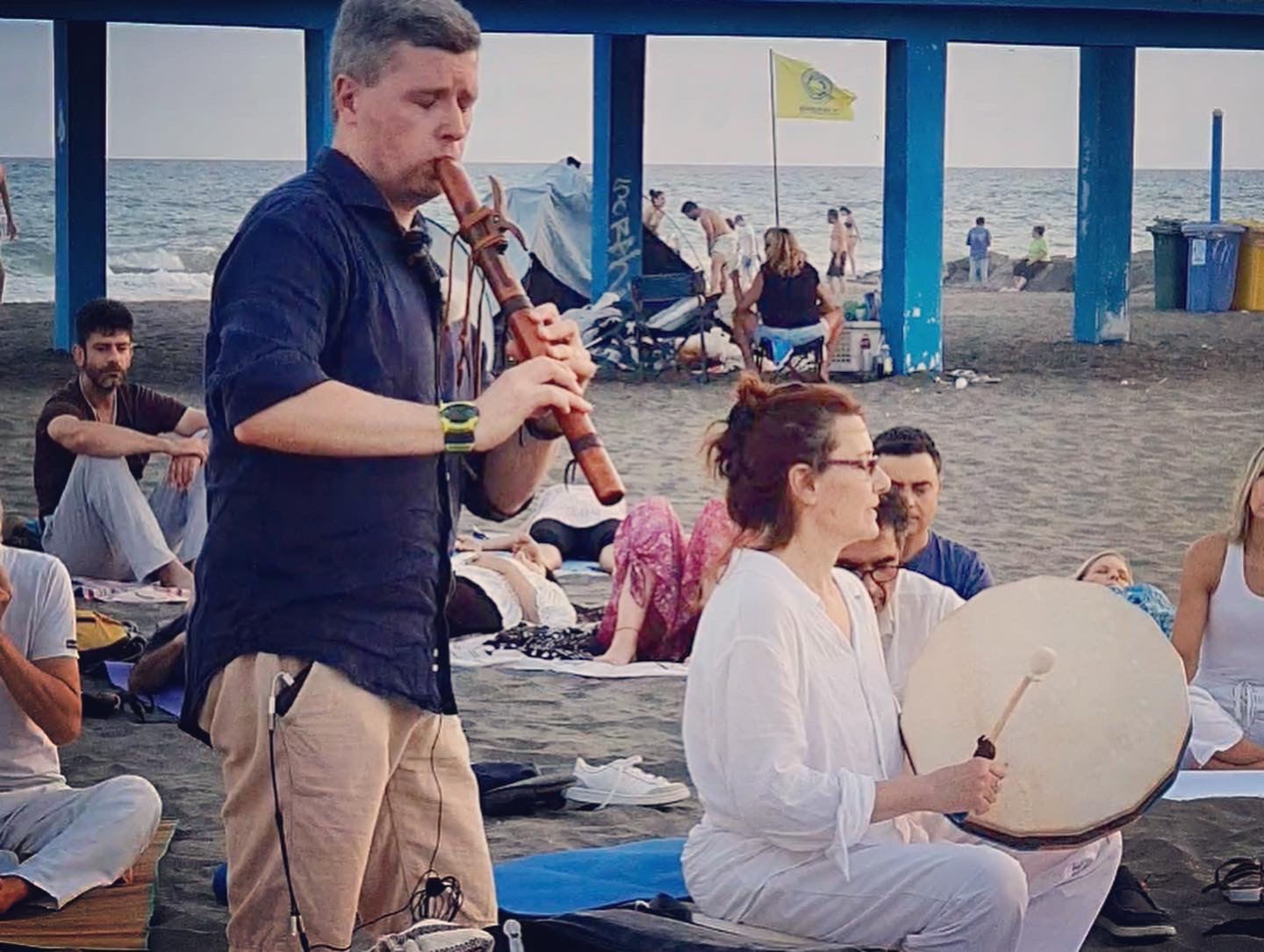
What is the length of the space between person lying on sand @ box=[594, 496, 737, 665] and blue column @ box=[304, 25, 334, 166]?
4084 mm

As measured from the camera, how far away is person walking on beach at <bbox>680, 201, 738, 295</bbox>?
537 inches

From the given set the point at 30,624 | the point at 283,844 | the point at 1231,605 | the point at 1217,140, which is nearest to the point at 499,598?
the point at 1231,605

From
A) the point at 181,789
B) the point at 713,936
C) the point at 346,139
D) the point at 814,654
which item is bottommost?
the point at 181,789

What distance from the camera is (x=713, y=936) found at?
8.23 ft

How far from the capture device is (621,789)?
446 cm

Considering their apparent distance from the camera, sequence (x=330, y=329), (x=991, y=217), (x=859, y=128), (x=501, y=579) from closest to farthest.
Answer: (x=330, y=329) < (x=501, y=579) < (x=859, y=128) < (x=991, y=217)

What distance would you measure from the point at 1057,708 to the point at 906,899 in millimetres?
332

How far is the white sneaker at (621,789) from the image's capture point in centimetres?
444

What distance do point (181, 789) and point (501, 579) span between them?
1.80 meters

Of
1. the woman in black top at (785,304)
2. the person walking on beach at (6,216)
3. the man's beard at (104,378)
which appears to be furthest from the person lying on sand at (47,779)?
the woman in black top at (785,304)

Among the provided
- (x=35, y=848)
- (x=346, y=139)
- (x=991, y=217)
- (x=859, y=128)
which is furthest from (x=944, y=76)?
(x=346, y=139)

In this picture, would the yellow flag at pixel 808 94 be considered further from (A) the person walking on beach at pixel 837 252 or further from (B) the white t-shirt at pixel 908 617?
(B) the white t-shirt at pixel 908 617

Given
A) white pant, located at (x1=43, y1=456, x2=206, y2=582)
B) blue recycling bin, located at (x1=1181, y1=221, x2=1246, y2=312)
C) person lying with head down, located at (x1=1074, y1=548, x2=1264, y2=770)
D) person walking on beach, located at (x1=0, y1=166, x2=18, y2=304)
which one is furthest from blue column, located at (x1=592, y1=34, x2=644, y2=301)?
person lying with head down, located at (x1=1074, y1=548, x2=1264, y2=770)

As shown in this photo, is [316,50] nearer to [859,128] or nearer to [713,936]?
[859,128]
